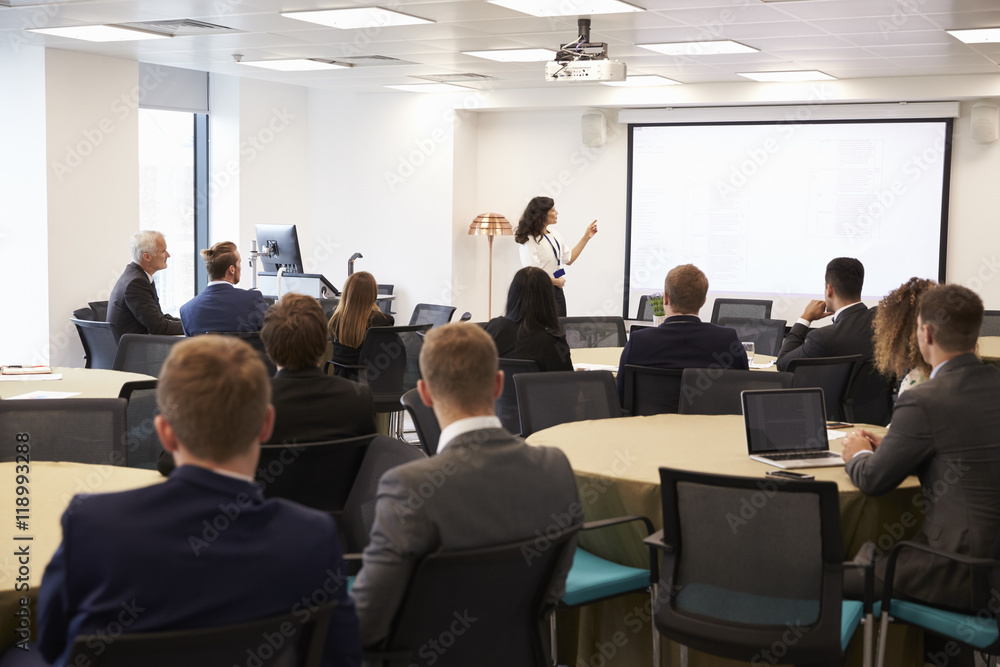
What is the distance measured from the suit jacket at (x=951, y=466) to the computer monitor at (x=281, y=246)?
22.0 feet

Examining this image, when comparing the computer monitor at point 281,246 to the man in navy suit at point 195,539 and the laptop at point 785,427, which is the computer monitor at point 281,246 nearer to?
the laptop at point 785,427

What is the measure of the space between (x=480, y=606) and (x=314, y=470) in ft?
3.10

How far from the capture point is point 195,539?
62.1 inches

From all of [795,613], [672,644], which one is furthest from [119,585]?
[672,644]

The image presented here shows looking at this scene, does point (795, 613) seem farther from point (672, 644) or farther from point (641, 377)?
point (641, 377)

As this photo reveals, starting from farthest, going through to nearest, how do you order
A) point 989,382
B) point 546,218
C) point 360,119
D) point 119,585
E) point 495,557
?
point 360,119 → point 546,218 → point 989,382 → point 495,557 → point 119,585

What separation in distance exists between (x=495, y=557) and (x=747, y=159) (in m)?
8.53

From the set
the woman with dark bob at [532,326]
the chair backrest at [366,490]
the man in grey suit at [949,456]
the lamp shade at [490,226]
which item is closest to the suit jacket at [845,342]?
the woman with dark bob at [532,326]

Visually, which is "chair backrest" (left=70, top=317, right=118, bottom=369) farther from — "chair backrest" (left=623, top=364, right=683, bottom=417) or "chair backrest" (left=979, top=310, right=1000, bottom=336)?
"chair backrest" (left=979, top=310, right=1000, bottom=336)

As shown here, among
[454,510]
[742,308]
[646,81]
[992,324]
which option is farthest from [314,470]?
[646,81]

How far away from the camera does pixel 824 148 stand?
30.9 feet

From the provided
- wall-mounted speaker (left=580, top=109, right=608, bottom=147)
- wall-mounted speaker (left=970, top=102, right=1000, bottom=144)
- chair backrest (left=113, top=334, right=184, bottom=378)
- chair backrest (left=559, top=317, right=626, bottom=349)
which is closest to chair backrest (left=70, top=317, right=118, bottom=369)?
chair backrest (left=113, top=334, right=184, bottom=378)

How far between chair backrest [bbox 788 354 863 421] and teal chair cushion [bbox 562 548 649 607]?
2.16m

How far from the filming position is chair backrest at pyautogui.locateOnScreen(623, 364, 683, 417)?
14.7 ft
